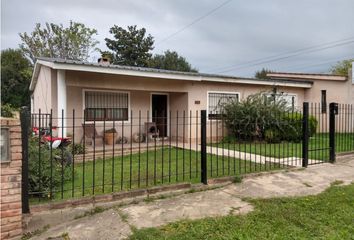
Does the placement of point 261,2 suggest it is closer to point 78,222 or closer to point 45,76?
point 45,76

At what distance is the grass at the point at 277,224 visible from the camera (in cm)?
393

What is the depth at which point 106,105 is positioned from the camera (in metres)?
13.0

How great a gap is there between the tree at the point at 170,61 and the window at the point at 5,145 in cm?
3950

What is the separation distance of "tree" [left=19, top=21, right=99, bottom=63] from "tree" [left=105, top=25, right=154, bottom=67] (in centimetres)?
851

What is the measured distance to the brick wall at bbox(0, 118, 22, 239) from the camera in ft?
12.6

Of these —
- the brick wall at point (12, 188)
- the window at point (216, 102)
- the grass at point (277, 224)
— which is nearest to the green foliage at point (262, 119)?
the window at point (216, 102)

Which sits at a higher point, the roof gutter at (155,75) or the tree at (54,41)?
the tree at (54,41)

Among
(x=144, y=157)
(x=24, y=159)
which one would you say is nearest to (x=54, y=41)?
(x=144, y=157)

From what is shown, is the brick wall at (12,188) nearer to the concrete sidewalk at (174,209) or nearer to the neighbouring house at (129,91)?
the concrete sidewalk at (174,209)

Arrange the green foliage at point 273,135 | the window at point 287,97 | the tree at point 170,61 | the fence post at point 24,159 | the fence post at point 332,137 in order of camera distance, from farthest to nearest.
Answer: the tree at point 170,61, the window at point 287,97, the green foliage at point 273,135, the fence post at point 332,137, the fence post at point 24,159

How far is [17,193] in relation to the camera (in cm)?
393

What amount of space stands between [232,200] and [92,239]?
8.14ft

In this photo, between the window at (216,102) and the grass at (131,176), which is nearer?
the grass at (131,176)

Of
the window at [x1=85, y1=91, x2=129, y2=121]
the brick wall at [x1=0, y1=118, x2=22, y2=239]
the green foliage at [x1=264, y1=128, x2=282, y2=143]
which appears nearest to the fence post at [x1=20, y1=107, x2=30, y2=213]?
the brick wall at [x1=0, y1=118, x2=22, y2=239]
